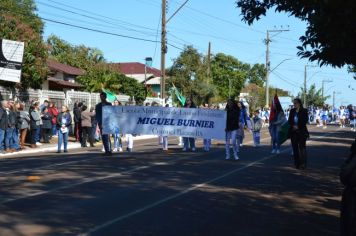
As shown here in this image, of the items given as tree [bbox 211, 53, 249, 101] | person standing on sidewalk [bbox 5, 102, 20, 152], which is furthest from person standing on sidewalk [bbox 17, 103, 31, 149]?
tree [bbox 211, 53, 249, 101]

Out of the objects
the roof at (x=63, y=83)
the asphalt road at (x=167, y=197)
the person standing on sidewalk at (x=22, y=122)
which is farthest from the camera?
the roof at (x=63, y=83)

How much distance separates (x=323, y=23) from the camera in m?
8.06

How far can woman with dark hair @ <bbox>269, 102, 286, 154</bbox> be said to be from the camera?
20.3 meters

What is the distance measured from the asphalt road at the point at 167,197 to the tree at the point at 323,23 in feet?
8.38

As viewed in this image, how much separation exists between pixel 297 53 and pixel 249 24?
110cm

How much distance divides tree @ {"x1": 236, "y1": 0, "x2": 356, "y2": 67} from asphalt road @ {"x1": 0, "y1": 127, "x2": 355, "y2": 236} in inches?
101

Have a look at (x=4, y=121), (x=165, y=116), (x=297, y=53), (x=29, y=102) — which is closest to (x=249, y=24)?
(x=297, y=53)

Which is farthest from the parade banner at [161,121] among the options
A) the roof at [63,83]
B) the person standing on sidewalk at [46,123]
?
the roof at [63,83]

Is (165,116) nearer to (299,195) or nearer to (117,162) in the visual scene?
(117,162)

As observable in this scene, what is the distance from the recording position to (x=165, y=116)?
20062 millimetres

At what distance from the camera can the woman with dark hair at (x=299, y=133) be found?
597 inches

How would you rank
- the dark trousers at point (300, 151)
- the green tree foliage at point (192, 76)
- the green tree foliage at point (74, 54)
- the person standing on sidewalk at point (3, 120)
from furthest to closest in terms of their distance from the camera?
the green tree foliage at point (74, 54), the green tree foliage at point (192, 76), the person standing on sidewalk at point (3, 120), the dark trousers at point (300, 151)

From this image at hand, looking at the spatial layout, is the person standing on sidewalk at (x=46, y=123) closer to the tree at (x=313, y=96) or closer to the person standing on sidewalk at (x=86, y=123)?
the person standing on sidewalk at (x=86, y=123)

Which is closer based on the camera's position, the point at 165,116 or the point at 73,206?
the point at 73,206
